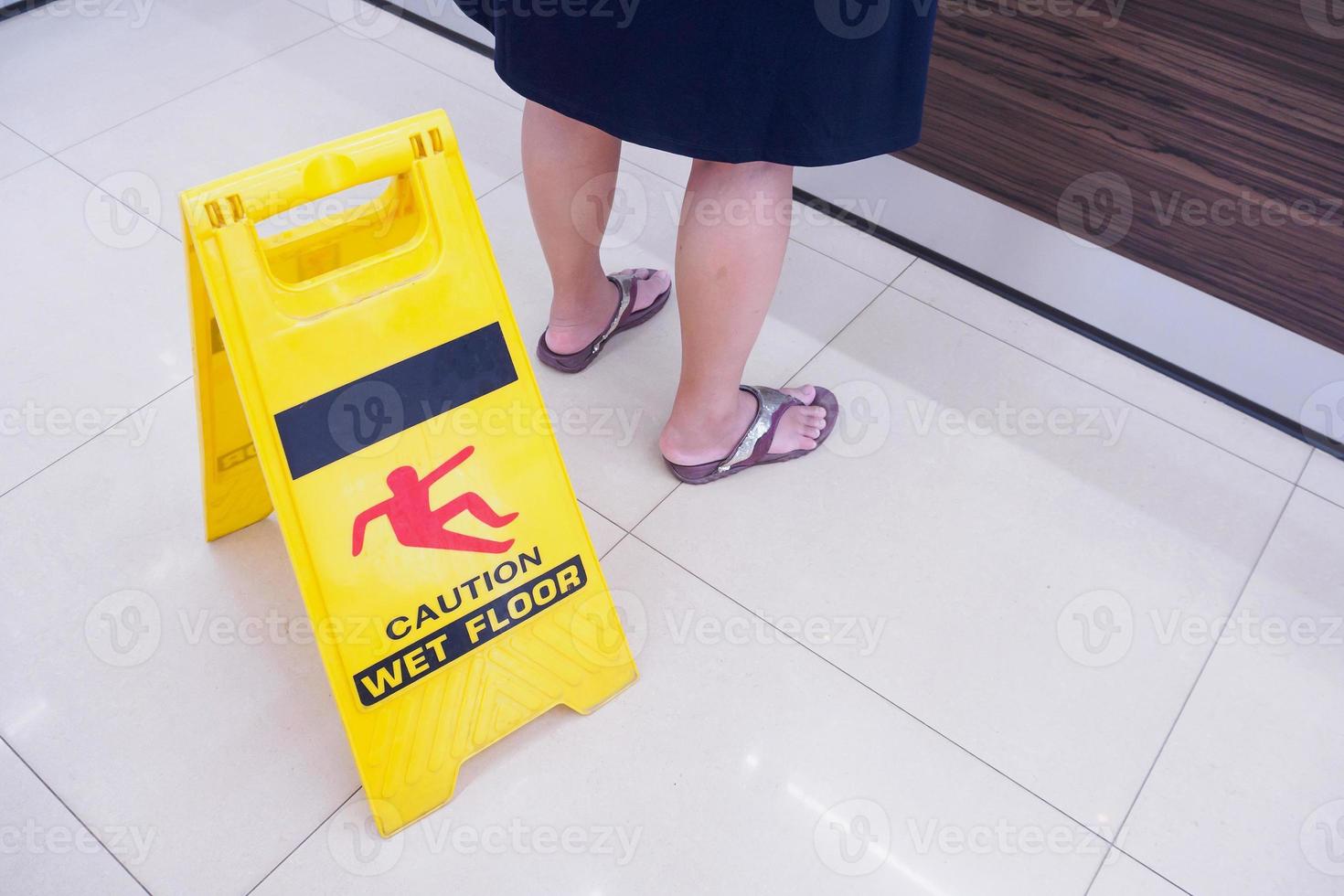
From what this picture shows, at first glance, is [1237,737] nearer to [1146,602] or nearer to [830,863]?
[1146,602]

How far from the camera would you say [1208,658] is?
4.27ft

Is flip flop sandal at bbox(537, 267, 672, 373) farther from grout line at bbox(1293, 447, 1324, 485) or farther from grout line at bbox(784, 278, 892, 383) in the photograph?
grout line at bbox(1293, 447, 1324, 485)

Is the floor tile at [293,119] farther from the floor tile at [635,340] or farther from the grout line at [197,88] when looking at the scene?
the floor tile at [635,340]

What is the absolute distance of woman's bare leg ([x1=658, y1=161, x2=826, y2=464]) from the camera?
3.78ft

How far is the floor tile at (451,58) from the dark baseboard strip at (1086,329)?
29.6 inches

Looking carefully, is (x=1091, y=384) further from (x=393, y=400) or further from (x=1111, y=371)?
(x=393, y=400)

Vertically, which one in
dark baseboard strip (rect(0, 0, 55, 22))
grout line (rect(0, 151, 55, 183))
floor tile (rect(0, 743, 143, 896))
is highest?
dark baseboard strip (rect(0, 0, 55, 22))

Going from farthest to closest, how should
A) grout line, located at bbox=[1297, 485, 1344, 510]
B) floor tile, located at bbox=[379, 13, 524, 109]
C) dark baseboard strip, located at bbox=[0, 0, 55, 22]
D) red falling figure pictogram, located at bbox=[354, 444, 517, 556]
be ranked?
dark baseboard strip, located at bbox=[0, 0, 55, 22]
floor tile, located at bbox=[379, 13, 524, 109]
grout line, located at bbox=[1297, 485, 1344, 510]
red falling figure pictogram, located at bbox=[354, 444, 517, 556]

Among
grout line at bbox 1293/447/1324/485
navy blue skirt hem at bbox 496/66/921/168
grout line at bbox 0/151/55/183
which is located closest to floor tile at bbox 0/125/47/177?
grout line at bbox 0/151/55/183

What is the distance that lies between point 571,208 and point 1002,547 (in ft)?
2.64

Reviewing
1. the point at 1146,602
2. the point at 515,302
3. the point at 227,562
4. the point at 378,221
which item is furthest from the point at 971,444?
the point at 227,562

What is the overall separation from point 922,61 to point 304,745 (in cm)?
109

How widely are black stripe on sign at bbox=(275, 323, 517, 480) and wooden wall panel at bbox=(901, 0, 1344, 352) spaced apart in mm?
1013

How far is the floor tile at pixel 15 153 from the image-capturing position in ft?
6.38
